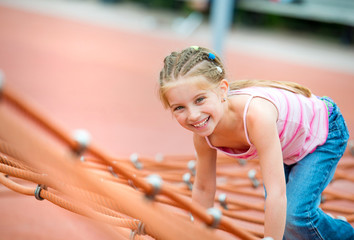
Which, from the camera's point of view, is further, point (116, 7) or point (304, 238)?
point (116, 7)

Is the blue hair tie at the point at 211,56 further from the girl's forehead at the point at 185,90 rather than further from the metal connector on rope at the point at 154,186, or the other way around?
the metal connector on rope at the point at 154,186

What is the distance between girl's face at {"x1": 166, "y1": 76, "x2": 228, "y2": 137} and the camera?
1502 mm

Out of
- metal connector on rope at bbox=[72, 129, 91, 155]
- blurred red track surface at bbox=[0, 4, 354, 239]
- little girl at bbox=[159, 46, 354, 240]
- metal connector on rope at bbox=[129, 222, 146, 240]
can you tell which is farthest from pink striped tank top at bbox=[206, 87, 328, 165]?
blurred red track surface at bbox=[0, 4, 354, 239]

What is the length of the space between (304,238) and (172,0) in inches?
340

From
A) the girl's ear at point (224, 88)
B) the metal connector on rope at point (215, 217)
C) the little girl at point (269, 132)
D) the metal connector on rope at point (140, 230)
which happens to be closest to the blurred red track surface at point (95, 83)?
the metal connector on rope at point (140, 230)

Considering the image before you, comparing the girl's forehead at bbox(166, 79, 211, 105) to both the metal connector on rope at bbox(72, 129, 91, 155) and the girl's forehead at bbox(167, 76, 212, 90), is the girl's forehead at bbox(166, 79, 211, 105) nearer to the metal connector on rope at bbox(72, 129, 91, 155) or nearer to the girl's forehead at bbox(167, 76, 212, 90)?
the girl's forehead at bbox(167, 76, 212, 90)

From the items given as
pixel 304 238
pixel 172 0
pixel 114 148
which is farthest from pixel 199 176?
pixel 172 0

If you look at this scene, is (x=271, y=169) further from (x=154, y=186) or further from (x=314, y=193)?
(x=154, y=186)

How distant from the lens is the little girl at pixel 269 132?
4.95ft

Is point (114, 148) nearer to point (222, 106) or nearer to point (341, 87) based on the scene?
point (222, 106)

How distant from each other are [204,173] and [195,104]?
0.37 meters

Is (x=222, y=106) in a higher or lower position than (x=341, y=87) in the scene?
lower

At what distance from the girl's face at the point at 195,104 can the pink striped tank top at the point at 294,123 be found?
0.49 ft

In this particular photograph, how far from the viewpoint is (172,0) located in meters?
9.88
